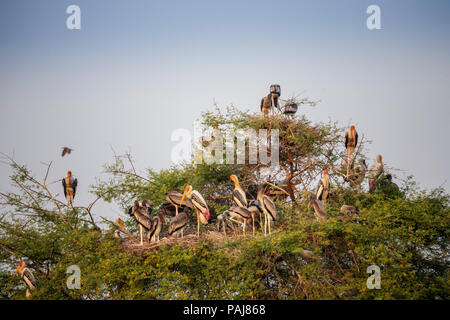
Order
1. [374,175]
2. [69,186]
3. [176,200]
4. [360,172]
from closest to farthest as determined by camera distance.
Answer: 1. [176,200]
2. [360,172]
3. [374,175]
4. [69,186]

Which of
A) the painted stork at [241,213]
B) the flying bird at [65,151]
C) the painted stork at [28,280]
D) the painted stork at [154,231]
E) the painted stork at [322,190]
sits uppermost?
the flying bird at [65,151]

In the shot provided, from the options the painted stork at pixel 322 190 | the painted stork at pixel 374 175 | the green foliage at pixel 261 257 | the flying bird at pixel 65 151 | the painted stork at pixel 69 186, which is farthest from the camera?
the flying bird at pixel 65 151

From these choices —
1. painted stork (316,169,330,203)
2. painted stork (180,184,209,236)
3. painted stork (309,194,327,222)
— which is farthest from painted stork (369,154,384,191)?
painted stork (180,184,209,236)

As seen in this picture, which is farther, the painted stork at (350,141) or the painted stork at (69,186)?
the painted stork at (69,186)

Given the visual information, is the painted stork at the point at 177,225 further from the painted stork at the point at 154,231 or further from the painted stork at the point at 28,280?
the painted stork at the point at 28,280

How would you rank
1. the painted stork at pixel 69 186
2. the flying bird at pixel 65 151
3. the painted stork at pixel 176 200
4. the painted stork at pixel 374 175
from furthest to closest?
the flying bird at pixel 65 151 → the painted stork at pixel 69 186 → the painted stork at pixel 374 175 → the painted stork at pixel 176 200

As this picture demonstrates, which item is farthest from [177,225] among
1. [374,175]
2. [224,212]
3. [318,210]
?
[374,175]

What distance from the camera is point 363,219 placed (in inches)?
329

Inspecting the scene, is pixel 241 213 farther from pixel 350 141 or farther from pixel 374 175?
pixel 374 175

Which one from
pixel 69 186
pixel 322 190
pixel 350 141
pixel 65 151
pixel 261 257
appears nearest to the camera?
pixel 261 257

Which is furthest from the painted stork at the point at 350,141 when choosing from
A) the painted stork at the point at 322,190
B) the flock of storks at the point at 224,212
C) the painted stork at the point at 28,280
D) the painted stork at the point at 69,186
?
→ the painted stork at the point at 28,280

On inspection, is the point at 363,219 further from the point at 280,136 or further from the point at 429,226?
the point at 280,136

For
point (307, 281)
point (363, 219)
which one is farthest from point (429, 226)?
point (307, 281)

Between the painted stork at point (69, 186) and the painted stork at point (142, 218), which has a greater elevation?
the painted stork at point (69, 186)
